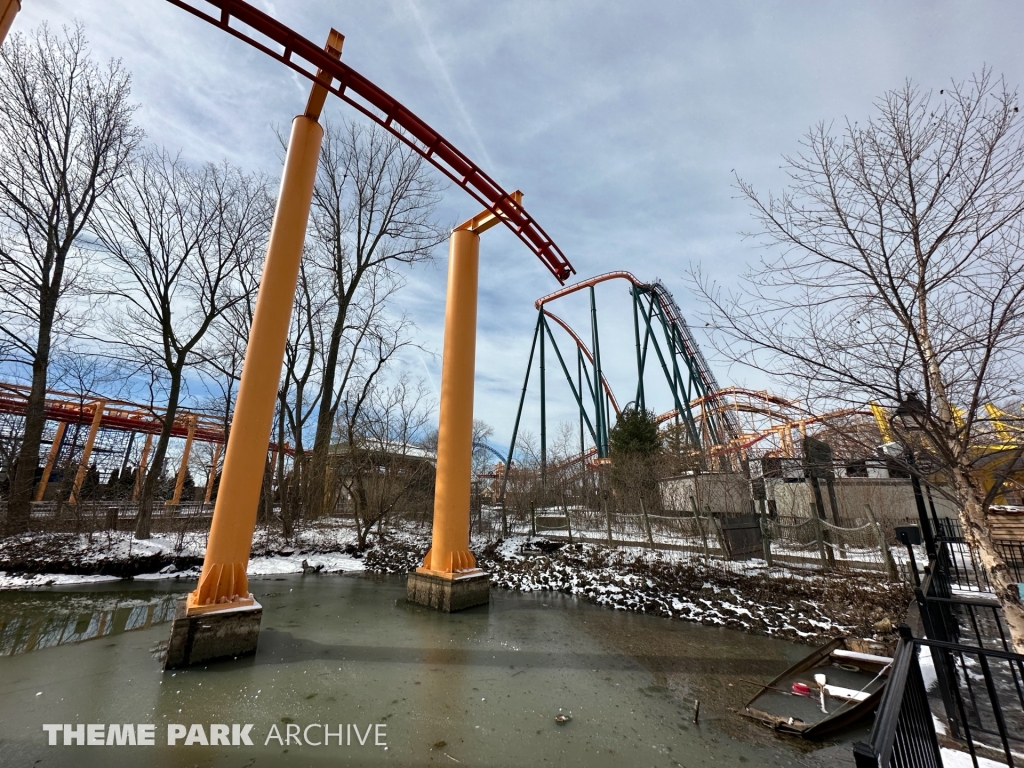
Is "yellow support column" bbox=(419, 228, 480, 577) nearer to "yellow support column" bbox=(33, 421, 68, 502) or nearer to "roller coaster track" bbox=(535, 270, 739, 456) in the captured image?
"roller coaster track" bbox=(535, 270, 739, 456)

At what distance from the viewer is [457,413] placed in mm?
7621

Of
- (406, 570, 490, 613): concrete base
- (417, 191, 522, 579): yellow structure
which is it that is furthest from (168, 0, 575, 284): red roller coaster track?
(406, 570, 490, 613): concrete base

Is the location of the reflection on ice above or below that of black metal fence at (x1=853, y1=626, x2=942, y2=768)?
below

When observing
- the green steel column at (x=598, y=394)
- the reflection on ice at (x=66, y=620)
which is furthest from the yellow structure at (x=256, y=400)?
the green steel column at (x=598, y=394)

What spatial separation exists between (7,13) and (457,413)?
21.6 feet

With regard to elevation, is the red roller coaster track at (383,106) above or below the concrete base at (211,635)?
above

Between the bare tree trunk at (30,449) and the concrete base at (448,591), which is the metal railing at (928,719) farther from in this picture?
the bare tree trunk at (30,449)

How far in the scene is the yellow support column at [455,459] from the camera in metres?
7.25

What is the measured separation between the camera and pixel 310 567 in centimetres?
1081

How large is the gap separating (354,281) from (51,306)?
847 cm

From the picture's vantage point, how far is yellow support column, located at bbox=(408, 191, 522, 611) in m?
7.25

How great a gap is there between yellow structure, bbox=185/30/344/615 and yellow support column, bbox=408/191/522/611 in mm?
2763

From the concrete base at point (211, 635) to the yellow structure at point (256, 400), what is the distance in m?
0.11

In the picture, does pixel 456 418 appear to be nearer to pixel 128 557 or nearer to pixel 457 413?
pixel 457 413
